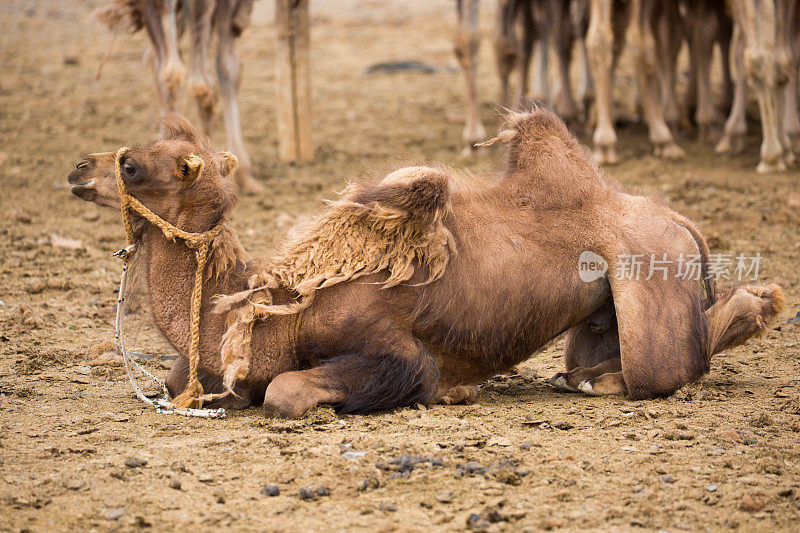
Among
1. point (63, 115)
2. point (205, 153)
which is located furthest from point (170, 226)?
point (63, 115)

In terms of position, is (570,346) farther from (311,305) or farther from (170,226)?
(170,226)

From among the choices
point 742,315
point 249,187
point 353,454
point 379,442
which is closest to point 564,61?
point 249,187

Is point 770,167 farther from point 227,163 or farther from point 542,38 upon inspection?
point 227,163

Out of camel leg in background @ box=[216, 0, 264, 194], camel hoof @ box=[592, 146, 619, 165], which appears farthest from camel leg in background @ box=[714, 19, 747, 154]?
camel leg in background @ box=[216, 0, 264, 194]

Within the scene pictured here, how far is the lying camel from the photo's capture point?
4457 millimetres

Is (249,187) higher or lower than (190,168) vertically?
lower

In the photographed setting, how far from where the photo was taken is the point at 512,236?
184 inches

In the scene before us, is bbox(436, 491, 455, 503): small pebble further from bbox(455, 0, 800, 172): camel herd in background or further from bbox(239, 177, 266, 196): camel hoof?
bbox(455, 0, 800, 172): camel herd in background

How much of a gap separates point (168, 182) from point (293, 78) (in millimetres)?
6954

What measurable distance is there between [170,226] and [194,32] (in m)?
5.53

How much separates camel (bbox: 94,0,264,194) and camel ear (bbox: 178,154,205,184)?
4.84 metres

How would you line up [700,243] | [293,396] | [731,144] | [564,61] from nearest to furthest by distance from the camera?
1. [293,396]
2. [700,243]
3. [731,144]
4. [564,61]

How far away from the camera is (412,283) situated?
14.9 feet

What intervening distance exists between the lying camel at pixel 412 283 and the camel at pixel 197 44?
15.2 ft
